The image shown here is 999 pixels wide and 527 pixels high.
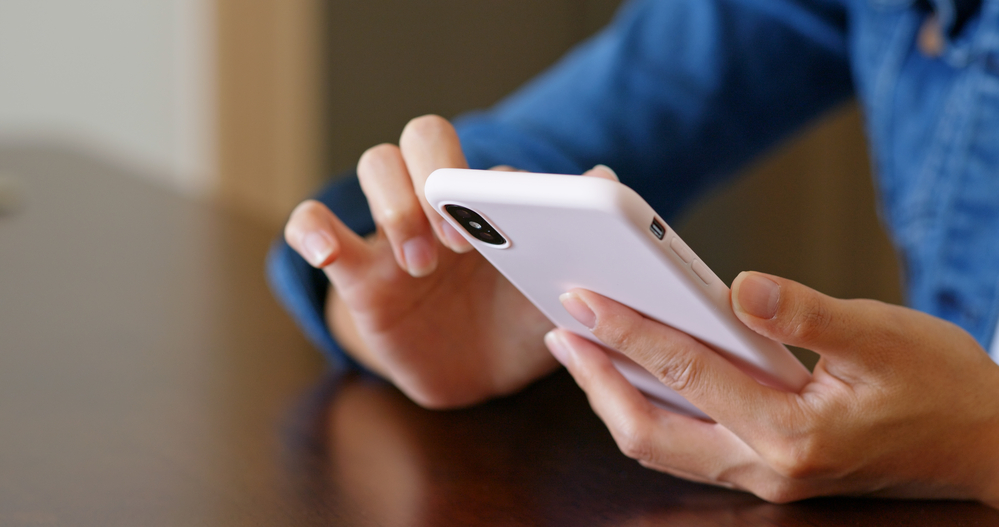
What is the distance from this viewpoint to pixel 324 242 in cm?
38

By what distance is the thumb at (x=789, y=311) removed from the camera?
0.84 ft

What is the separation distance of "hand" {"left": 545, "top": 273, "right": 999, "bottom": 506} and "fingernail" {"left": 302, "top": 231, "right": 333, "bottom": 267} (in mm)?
135

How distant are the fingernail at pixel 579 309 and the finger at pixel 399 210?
95mm

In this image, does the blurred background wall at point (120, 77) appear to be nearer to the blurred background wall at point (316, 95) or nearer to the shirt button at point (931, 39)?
the blurred background wall at point (316, 95)

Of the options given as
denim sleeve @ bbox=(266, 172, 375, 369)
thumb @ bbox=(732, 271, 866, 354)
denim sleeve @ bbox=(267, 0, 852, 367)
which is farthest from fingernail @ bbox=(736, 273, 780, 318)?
denim sleeve @ bbox=(267, 0, 852, 367)

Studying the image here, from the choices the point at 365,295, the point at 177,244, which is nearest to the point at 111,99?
the point at 177,244

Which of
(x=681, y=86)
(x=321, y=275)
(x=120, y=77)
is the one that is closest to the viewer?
(x=321, y=275)

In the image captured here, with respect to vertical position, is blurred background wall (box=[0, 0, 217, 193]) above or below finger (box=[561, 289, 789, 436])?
below

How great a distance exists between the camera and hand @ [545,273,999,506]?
28 cm

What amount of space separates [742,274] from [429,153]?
0.53 ft

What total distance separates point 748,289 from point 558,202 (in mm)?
69

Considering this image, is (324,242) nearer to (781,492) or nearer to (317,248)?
(317,248)

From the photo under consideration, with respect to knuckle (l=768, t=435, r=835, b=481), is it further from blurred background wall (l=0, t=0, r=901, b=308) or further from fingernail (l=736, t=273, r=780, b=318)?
blurred background wall (l=0, t=0, r=901, b=308)

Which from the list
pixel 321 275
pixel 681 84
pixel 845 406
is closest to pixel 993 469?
pixel 845 406
